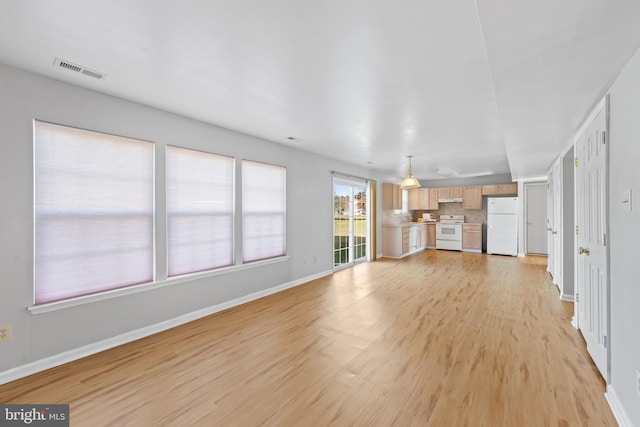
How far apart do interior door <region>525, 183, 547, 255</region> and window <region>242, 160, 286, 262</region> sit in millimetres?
7708

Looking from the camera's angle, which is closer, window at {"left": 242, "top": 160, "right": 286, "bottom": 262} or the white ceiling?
the white ceiling

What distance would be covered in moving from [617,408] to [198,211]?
4209 mm

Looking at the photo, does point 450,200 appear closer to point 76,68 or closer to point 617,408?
point 617,408

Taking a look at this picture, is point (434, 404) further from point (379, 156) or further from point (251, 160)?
point (379, 156)

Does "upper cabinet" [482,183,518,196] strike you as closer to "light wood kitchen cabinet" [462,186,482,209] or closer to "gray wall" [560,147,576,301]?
"light wood kitchen cabinet" [462,186,482,209]

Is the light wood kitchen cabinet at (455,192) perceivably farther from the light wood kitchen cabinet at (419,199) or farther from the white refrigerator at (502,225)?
the white refrigerator at (502,225)

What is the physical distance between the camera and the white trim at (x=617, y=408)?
1.70 meters

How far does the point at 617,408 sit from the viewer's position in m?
1.85

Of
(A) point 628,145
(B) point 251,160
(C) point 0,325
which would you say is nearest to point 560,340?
(A) point 628,145

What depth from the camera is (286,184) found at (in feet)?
16.5

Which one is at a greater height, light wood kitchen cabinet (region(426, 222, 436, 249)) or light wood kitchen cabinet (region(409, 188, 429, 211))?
light wood kitchen cabinet (region(409, 188, 429, 211))

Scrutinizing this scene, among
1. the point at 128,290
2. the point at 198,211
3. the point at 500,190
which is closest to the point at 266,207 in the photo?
the point at 198,211

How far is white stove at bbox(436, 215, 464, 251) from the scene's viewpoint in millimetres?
9500

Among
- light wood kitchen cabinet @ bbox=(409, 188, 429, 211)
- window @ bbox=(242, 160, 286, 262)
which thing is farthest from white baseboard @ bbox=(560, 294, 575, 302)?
light wood kitchen cabinet @ bbox=(409, 188, 429, 211)
